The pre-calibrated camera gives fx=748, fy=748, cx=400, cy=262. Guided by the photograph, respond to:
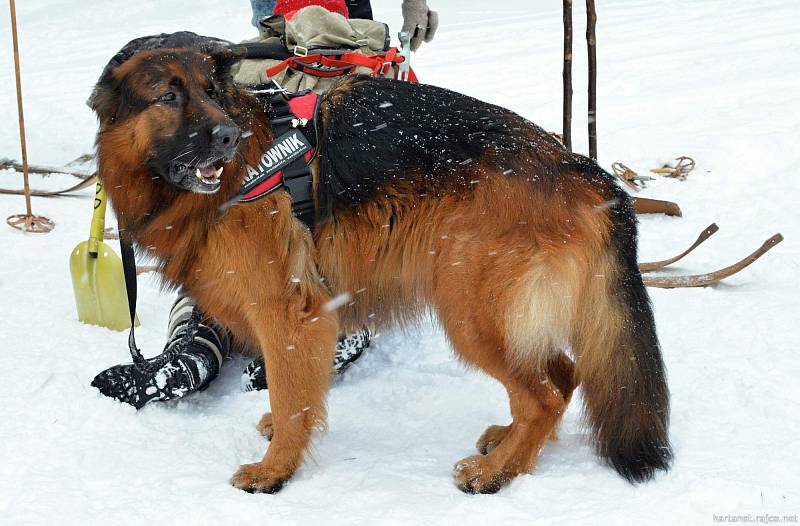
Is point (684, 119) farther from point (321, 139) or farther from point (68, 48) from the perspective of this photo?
point (68, 48)

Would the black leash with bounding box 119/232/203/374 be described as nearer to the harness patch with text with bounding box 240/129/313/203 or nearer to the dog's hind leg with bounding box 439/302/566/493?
the harness patch with text with bounding box 240/129/313/203

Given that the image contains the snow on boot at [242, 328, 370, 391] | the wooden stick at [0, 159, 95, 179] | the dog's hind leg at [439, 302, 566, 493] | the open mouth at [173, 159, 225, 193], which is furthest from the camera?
the wooden stick at [0, 159, 95, 179]

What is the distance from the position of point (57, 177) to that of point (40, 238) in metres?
1.63

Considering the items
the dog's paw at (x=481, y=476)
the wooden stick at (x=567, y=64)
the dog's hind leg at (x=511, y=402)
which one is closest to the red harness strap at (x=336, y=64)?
the dog's hind leg at (x=511, y=402)

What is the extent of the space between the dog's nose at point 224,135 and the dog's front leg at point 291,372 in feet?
2.15

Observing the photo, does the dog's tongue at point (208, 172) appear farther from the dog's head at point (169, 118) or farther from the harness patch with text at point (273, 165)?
the harness patch with text at point (273, 165)

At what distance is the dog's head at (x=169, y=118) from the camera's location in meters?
2.70

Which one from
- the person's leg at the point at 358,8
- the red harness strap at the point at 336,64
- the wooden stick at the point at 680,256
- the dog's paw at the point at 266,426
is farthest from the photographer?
the person's leg at the point at 358,8

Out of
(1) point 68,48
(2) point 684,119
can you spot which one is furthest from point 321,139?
(1) point 68,48

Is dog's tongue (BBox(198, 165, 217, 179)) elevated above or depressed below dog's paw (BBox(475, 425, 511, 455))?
above

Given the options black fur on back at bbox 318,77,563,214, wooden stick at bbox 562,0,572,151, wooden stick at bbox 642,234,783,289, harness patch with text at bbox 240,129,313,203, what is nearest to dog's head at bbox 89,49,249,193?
harness patch with text at bbox 240,129,313,203

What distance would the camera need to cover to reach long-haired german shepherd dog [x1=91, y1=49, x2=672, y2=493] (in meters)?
2.79

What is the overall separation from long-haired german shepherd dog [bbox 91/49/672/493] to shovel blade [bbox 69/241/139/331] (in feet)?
4.09

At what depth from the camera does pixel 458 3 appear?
1636 cm
